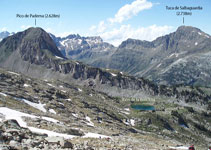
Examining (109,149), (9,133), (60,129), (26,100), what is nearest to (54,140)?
(9,133)

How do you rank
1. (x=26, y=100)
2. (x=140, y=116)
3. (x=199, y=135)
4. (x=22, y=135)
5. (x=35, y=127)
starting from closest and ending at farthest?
1. (x=22, y=135)
2. (x=35, y=127)
3. (x=26, y=100)
4. (x=199, y=135)
5. (x=140, y=116)

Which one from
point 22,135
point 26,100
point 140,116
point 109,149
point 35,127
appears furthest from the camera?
point 140,116

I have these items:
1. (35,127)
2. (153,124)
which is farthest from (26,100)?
(153,124)

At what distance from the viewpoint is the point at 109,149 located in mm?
30734

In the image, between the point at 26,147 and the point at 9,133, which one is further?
the point at 9,133

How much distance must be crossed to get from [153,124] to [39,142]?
163 metres

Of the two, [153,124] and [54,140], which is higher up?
[54,140]

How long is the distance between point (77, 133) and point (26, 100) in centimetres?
6343

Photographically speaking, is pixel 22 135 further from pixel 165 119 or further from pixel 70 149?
pixel 165 119

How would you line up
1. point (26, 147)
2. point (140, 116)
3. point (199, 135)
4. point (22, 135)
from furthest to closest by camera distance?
1. point (140, 116)
2. point (199, 135)
3. point (22, 135)
4. point (26, 147)

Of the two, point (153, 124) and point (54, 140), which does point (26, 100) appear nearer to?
point (54, 140)

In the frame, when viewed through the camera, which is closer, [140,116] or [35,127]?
[35,127]

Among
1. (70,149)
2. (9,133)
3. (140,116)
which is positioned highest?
(9,133)

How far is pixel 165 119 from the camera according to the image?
647 ft
